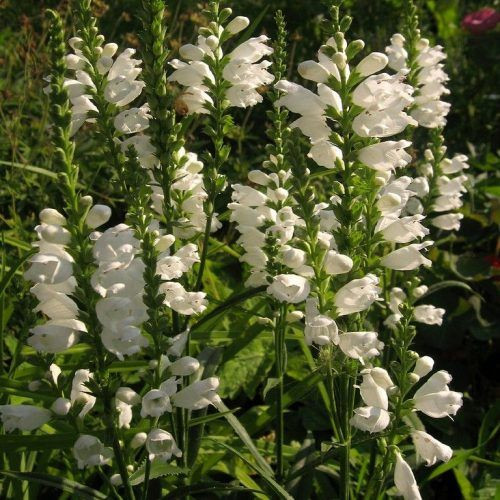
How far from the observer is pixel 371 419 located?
6.53 ft

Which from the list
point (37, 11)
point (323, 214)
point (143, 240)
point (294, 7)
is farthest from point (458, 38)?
point (143, 240)

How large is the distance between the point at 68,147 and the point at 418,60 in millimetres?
1797

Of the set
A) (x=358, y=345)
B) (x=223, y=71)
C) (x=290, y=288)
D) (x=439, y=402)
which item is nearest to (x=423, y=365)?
(x=439, y=402)

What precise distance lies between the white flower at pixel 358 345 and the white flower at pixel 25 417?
795 mm

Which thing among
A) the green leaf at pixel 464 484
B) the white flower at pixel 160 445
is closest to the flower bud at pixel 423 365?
the white flower at pixel 160 445

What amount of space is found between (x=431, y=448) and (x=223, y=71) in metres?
1.30

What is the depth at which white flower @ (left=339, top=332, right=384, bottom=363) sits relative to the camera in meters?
1.97

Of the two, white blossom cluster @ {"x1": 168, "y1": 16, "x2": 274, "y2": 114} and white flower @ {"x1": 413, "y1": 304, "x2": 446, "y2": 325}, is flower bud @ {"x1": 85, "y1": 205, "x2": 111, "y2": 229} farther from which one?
white flower @ {"x1": 413, "y1": 304, "x2": 446, "y2": 325}

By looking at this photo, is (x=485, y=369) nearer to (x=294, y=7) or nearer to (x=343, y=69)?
(x=343, y=69)

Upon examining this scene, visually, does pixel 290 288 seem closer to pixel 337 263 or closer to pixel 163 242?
pixel 337 263

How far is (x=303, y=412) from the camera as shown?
359 centimetres

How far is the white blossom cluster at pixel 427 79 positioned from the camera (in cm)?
311

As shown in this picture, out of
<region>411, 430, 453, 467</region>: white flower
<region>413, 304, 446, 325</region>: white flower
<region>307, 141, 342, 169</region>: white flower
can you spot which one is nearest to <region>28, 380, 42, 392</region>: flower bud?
<region>307, 141, 342, 169</region>: white flower

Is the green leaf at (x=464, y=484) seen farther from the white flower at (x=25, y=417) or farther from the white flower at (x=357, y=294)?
the white flower at (x=25, y=417)
